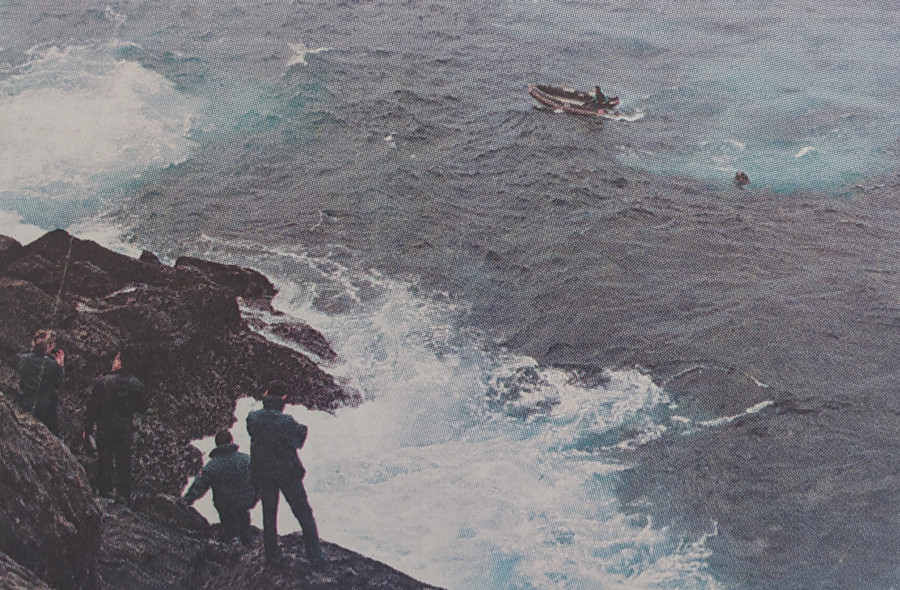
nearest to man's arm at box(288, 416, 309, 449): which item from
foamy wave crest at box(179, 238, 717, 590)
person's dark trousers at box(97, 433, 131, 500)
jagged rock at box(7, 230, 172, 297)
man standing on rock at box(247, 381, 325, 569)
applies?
man standing on rock at box(247, 381, 325, 569)

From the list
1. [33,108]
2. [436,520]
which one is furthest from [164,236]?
[436,520]

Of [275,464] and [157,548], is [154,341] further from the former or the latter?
[275,464]

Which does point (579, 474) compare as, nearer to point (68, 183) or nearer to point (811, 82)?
point (68, 183)

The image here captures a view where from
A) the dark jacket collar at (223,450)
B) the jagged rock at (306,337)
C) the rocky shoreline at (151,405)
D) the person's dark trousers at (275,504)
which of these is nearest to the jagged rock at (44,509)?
the rocky shoreline at (151,405)

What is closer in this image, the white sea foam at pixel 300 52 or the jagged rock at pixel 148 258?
the jagged rock at pixel 148 258

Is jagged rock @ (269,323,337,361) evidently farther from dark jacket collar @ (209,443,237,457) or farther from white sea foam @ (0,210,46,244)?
white sea foam @ (0,210,46,244)

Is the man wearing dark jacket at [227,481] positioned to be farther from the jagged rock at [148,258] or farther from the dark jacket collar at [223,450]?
the jagged rock at [148,258]

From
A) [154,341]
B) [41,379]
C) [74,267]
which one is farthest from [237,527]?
[74,267]
